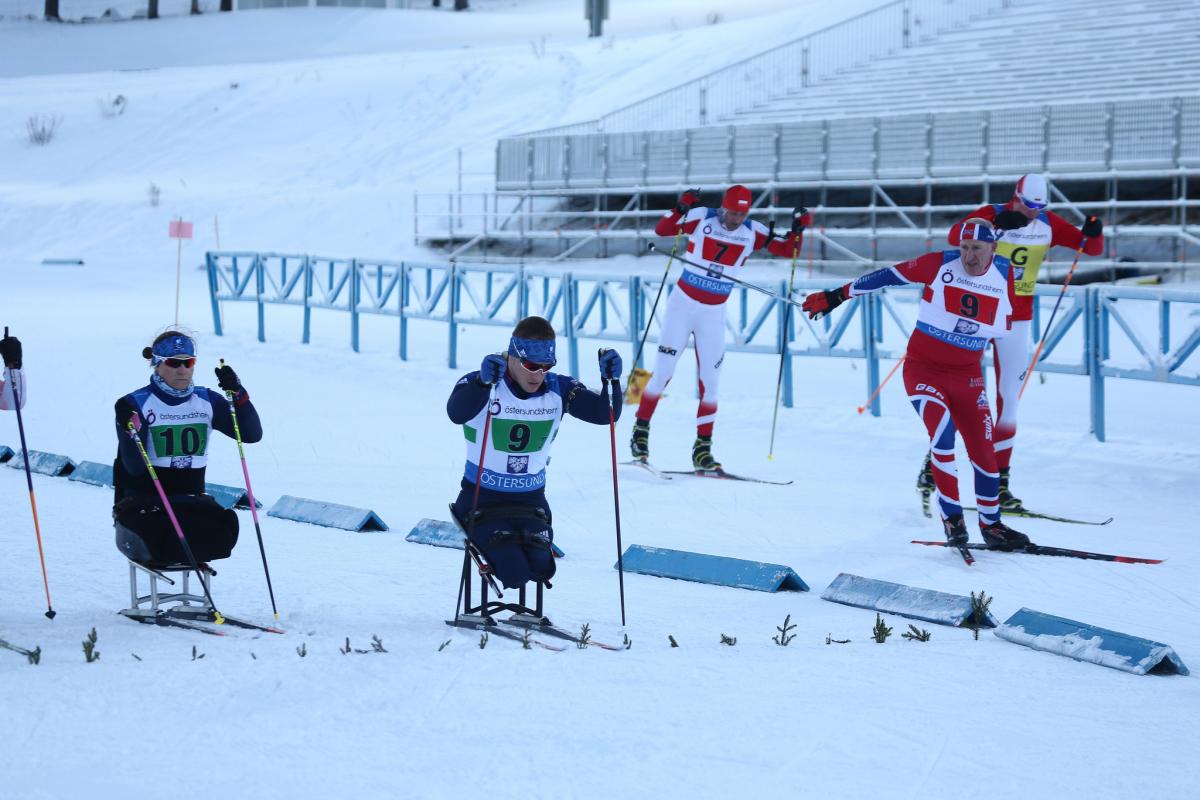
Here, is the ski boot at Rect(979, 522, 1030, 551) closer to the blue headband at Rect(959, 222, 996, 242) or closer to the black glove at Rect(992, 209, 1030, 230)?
the blue headband at Rect(959, 222, 996, 242)

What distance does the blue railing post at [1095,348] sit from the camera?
10.9 m

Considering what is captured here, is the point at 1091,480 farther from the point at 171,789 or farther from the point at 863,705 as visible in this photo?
the point at 171,789

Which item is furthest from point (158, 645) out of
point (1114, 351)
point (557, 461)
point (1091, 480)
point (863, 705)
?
point (1114, 351)

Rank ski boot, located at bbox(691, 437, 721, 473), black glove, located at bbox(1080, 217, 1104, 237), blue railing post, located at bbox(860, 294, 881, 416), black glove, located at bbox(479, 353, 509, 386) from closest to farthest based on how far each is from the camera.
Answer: black glove, located at bbox(479, 353, 509, 386), black glove, located at bbox(1080, 217, 1104, 237), ski boot, located at bbox(691, 437, 721, 473), blue railing post, located at bbox(860, 294, 881, 416)

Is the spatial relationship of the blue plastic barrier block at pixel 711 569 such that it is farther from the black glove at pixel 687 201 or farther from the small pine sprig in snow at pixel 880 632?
the black glove at pixel 687 201

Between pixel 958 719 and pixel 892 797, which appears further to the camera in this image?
pixel 958 719

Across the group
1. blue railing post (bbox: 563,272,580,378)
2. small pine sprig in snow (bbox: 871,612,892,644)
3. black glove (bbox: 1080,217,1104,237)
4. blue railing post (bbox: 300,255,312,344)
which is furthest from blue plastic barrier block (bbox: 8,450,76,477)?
blue railing post (bbox: 300,255,312,344)

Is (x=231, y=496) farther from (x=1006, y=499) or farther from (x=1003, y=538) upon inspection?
(x=1006, y=499)

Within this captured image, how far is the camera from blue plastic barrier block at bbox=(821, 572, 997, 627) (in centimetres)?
584

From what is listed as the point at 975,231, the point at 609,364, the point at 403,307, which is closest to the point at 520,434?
the point at 609,364

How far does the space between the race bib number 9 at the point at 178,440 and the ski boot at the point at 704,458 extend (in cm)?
472

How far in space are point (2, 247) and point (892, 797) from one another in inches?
1319

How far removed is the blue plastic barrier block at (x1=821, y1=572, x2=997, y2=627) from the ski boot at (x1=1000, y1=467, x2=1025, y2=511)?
7.41ft

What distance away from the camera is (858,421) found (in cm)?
1252
